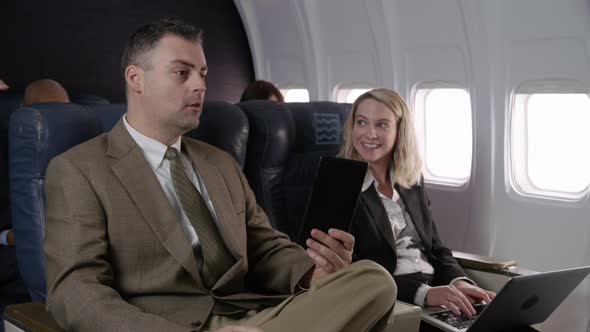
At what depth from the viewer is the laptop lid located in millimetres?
1979

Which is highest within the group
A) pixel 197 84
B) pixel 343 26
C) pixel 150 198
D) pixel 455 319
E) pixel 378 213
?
pixel 343 26

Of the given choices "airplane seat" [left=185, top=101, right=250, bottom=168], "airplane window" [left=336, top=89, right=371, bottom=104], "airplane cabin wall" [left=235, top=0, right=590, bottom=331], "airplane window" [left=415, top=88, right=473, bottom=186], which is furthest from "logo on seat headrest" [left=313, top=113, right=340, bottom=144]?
"airplane window" [left=336, top=89, right=371, bottom=104]

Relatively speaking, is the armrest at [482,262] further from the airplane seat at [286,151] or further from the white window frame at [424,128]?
the white window frame at [424,128]

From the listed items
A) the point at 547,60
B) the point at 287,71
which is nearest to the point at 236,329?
the point at 547,60

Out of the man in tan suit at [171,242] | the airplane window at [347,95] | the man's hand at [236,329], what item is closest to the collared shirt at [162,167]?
the man in tan suit at [171,242]

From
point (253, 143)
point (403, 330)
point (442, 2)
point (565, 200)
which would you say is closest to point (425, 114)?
point (442, 2)

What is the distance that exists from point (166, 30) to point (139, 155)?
45 cm

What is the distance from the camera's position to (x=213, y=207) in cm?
247

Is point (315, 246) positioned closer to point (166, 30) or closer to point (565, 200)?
point (166, 30)

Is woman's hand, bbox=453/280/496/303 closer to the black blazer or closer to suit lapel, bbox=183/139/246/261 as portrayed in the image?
the black blazer

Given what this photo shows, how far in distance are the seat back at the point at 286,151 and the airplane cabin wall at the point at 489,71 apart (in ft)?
5.09

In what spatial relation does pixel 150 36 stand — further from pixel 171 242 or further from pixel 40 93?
pixel 40 93

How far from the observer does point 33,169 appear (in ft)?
7.97

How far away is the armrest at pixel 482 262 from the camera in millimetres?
3102
